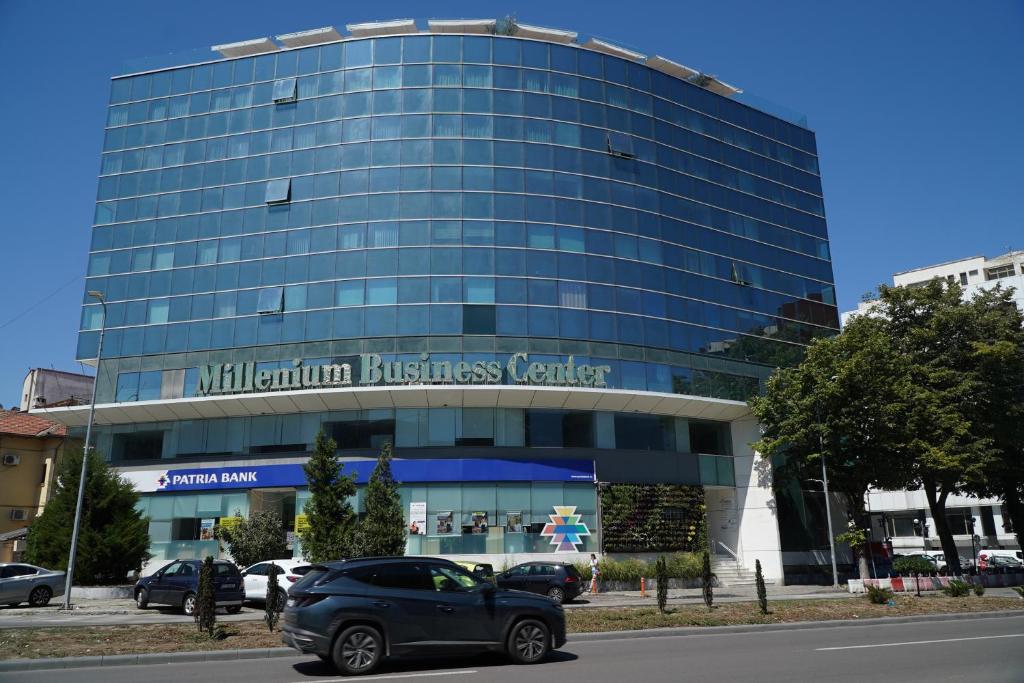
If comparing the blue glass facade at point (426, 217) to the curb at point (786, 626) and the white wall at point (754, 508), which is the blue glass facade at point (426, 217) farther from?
the curb at point (786, 626)

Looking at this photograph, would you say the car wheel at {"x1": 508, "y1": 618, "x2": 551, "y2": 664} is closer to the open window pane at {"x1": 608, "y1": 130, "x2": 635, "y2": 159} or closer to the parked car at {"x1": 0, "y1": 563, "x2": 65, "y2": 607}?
the parked car at {"x1": 0, "y1": 563, "x2": 65, "y2": 607}

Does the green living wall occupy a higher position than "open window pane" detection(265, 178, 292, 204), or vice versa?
"open window pane" detection(265, 178, 292, 204)

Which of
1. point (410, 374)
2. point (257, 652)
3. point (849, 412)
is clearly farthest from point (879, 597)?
point (410, 374)

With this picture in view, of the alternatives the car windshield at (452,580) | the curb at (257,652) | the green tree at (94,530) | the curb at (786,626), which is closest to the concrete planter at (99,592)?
the green tree at (94,530)

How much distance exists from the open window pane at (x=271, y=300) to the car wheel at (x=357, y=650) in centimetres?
2913

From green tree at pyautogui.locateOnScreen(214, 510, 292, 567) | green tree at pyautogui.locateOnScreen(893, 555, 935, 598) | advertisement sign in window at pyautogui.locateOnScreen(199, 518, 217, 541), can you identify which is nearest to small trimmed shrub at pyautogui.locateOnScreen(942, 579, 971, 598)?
green tree at pyautogui.locateOnScreen(893, 555, 935, 598)

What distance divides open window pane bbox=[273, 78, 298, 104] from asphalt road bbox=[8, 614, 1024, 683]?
35.1 metres

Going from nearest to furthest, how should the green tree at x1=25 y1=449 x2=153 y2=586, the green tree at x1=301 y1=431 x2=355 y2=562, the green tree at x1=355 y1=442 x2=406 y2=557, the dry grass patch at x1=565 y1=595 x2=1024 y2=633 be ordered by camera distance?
1. the dry grass patch at x1=565 y1=595 x2=1024 y2=633
2. the green tree at x1=355 y1=442 x2=406 y2=557
3. the green tree at x1=301 y1=431 x2=355 y2=562
4. the green tree at x1=25 y1=449 x2=153 y2=586

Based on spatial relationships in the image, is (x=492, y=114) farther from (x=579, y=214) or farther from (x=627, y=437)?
(x=627, y=437)

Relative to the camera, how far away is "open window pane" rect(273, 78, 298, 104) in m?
42.6

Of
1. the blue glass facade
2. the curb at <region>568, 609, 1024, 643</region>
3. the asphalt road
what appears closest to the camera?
the asphalt road

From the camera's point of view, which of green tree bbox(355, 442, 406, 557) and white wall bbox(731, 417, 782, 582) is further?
white wall bbox(731, 417, 782, 582)

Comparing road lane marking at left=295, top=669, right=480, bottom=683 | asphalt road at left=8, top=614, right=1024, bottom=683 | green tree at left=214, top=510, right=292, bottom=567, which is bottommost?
asphalt road at left=8, top=614, right=1024, bottom=683

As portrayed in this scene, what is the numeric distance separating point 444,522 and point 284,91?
81.8ft
